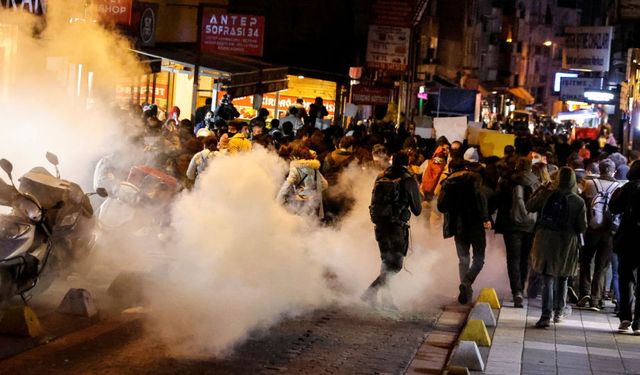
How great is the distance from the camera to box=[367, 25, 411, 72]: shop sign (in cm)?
3550

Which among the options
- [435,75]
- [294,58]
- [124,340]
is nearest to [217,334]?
[124,340]

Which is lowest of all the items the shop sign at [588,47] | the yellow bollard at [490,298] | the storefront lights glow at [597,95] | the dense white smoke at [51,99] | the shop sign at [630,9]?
the yellow bollard at [490,298]

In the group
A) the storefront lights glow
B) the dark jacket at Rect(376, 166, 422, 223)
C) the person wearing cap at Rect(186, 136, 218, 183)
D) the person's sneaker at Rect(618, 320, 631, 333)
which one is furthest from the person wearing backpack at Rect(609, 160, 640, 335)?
the storefront lights glow

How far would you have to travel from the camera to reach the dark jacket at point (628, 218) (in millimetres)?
11648

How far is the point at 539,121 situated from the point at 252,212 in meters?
84.0

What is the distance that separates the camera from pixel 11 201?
9617 mm

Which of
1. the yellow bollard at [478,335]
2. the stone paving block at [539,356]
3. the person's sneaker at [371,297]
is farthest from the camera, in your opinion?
the person's sneaker at [371,297]

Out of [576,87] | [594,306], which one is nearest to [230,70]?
[594,306]

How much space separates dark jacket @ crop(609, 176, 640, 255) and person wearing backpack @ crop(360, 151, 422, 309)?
2212mm

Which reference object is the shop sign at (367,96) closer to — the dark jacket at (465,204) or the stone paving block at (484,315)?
the dark jacket at (465,204)

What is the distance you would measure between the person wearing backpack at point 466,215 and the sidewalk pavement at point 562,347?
2.22 ft

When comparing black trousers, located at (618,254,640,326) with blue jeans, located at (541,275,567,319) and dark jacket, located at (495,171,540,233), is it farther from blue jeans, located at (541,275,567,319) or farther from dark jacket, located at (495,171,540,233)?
dark jacket, located at (495,171,540,233)

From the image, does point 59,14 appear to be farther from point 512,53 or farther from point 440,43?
point 512,53

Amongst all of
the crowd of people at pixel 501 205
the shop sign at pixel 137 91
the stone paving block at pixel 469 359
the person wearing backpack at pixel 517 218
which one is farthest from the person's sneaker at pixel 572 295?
the shop sign at pixel 137 91
